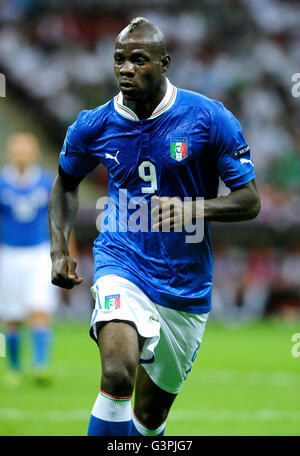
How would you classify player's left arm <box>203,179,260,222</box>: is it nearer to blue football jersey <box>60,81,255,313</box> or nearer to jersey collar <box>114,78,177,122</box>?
blue football jersey <box>60,81,255,313</box>

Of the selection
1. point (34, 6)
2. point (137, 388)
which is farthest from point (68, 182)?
point (34, 6)

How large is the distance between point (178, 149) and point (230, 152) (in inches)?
11.7

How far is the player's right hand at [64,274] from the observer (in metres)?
4.37

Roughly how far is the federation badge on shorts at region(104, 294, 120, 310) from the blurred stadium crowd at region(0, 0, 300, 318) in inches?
535

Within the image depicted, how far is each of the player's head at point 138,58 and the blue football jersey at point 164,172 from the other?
22 centimetres

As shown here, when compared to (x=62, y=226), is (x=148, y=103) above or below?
above

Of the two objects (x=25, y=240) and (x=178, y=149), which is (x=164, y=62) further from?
(x=25, y=240)

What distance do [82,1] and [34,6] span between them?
1274mm

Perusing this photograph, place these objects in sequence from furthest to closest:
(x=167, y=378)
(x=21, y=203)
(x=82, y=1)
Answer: (x=82, y=1), (x=21, y=203), (x=167, y=378)

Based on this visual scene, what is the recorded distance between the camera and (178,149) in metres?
4.49

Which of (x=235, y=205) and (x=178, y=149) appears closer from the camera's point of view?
(x=235, y=205)

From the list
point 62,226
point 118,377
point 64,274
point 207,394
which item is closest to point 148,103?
point 62,226
